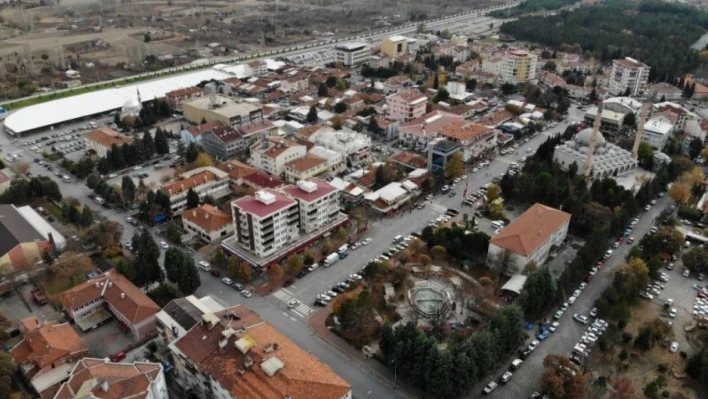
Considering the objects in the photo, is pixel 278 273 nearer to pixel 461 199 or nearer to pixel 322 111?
pixel 461 199

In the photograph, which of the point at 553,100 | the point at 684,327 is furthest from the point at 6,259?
the point at 553,100

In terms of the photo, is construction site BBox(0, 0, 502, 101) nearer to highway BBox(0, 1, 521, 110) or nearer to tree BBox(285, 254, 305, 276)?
highway BBox(0, 1, 521, 110)

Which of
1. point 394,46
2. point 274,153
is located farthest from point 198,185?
point 394,46

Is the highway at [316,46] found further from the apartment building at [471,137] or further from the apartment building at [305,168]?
the apartment building at [471,137]

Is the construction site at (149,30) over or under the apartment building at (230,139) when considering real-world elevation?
over

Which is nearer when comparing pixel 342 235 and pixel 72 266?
pixel 72 266

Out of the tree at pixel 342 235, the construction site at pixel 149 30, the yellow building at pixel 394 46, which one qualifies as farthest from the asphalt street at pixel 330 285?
the yellow building at pixel 394 46

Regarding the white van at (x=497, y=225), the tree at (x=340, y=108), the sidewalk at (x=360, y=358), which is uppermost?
the tree at (x=340, y=108)

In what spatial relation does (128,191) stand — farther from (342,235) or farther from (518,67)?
(518,67)
